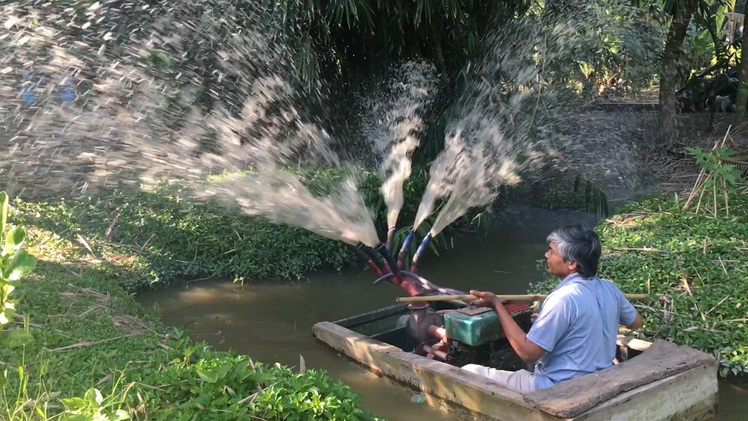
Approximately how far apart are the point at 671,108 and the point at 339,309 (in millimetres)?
7303

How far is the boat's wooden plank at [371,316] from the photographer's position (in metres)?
5.05

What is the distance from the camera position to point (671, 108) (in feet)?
36.3

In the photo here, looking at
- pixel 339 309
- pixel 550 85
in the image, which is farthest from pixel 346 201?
pixel 550 85

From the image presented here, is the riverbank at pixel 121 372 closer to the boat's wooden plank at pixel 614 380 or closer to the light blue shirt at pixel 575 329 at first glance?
the boat's wooden plank at pixel 614 380

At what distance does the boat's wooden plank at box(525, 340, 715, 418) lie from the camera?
3152 millimetres

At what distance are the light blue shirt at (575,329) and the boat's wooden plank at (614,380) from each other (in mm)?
96

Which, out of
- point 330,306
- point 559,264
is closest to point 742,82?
point 330,306

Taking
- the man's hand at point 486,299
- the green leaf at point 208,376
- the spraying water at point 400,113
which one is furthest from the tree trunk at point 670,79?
the green leaf at point 208,376

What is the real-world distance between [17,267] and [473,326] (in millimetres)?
2459

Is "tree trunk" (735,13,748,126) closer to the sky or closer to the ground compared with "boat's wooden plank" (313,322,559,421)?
closer to the sky

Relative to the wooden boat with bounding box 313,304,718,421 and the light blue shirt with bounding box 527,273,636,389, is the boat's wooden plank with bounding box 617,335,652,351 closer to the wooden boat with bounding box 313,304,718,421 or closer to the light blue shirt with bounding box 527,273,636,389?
the wooden boat with bounding box 313,304,718,421

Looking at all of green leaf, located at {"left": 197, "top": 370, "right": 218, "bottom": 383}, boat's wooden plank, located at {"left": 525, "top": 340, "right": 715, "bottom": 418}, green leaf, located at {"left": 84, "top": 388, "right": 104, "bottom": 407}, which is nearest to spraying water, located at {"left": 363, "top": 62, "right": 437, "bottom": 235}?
boat's wooden plank, located at {"left": 525, "top": 340, "right": 715, "bottom": 418}

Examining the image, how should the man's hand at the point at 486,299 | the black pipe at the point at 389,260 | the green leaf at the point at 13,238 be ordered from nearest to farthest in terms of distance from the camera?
1. the green leaf at the point at 13,238
2. the man's hand at the point at 486,299
3. the black pipe at the point at 389,260

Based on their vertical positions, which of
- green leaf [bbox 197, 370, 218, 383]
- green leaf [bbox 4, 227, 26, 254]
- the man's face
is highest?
green leaf [bbox 4, 227, 26, 254]
